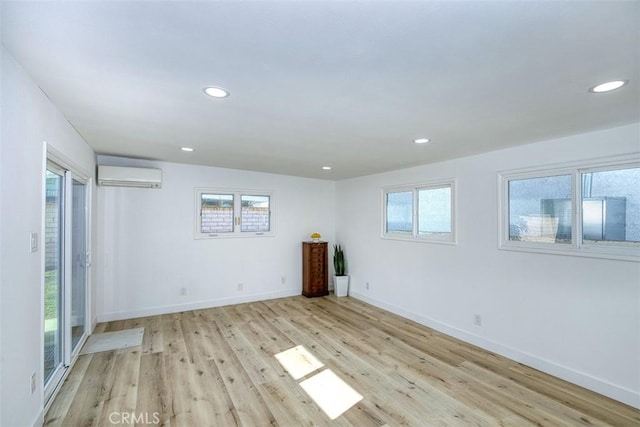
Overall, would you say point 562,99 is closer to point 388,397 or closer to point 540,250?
point 540,250

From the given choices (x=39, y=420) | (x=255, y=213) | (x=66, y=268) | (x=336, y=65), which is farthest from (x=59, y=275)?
(x=336, y=65)

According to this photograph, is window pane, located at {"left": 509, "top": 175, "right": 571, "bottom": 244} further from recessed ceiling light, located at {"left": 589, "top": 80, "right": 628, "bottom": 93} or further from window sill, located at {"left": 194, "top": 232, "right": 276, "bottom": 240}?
window sill, located at {"left": 194, "top": 232, "right": 276, "bottom": 240}

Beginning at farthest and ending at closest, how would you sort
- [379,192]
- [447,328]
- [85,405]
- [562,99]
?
1. [379,192]
2. [447,328]
3. [85,405]
4. [562,99]

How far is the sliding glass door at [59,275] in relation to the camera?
251 centimetres

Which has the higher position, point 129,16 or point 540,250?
point 129,16

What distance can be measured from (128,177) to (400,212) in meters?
4.08

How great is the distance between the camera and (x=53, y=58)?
1.57m

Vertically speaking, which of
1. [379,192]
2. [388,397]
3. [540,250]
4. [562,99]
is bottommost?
[388,397]

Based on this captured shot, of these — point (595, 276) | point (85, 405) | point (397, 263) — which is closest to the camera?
point (85, 405)

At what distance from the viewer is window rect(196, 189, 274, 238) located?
16.1 ft

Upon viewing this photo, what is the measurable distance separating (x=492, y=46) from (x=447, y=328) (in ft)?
11.5

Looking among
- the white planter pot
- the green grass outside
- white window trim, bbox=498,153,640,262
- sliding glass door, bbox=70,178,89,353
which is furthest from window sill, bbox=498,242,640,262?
sliding glass door, bbox=70,178,89,353

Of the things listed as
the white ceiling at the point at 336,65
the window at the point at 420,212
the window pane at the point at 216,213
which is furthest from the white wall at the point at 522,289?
the window pane at the point at 216,213

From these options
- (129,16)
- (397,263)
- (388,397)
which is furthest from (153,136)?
(397,263)
